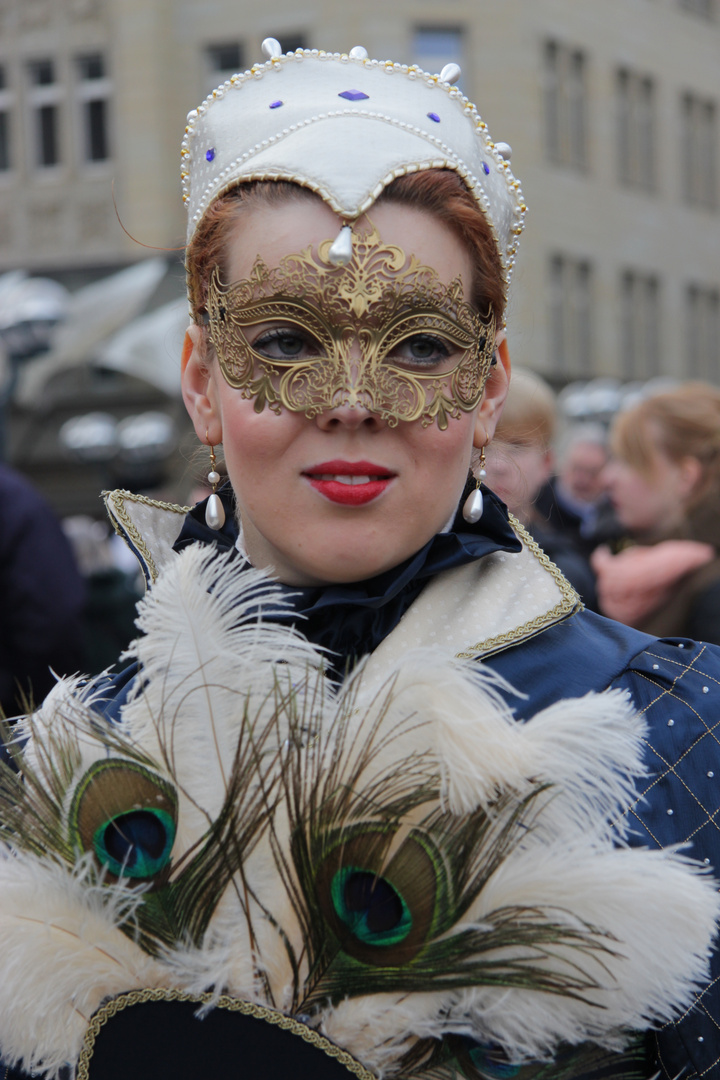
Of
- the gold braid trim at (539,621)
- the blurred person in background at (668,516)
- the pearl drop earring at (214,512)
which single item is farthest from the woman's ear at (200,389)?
the blurred person in background at (668,516)

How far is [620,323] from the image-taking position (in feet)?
84.7

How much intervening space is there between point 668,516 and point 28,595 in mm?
1855

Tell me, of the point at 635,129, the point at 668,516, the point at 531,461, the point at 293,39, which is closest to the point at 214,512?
the point at 531,461

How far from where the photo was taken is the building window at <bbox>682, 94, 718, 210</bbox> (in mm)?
27750

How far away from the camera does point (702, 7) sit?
1101 inches

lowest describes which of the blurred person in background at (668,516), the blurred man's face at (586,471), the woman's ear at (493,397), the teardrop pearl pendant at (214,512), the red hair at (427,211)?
the blurred man's face at (586,471)

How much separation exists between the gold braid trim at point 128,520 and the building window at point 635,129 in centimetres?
2496

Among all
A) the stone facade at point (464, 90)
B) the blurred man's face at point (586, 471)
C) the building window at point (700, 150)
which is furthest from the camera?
the building window at point (700, 150)

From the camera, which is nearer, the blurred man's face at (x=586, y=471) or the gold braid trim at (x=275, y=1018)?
the gold braid trim at (x=275, y=1018)

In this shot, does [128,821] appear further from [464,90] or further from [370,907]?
[464,90]

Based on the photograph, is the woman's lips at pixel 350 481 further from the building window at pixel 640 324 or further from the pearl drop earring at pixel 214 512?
the building window at pixel 640 324

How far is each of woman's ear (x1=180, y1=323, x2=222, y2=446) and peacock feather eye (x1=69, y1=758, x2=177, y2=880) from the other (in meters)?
0.57

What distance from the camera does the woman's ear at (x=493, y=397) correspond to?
5.98 feet

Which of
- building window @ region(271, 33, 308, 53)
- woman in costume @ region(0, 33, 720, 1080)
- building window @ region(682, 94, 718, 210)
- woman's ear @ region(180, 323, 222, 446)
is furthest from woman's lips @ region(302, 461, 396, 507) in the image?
building window @ region(682, 94, 718, 210)
